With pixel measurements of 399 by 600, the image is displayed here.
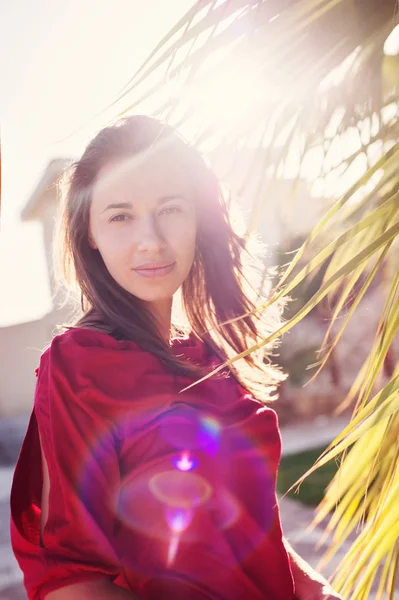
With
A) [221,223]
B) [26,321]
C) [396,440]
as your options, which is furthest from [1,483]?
[396,440]

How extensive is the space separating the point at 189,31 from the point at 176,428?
21.3 inches

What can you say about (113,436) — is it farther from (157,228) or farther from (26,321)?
(26,321)

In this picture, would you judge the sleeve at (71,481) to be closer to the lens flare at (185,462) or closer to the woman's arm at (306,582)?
the lens flare at (185,462)

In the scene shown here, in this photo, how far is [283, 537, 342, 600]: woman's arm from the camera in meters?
1.05

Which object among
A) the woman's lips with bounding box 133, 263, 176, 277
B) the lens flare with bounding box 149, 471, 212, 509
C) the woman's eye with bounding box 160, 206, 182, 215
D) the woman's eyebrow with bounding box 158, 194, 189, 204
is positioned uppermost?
the woman's eyebrow with bounding box 158, 194, 189, 204

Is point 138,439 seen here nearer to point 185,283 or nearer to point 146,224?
point 146,224

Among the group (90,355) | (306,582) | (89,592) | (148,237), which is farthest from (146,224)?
(306,582)

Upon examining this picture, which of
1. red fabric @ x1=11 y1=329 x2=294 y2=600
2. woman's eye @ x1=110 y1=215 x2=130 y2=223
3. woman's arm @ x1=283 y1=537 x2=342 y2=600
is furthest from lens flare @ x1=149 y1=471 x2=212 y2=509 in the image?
woman's eye @ x1=110 y1=215 x2=130 y2=223

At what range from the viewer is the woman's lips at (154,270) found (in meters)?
1.00

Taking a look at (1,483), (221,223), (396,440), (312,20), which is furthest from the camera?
(1,483)

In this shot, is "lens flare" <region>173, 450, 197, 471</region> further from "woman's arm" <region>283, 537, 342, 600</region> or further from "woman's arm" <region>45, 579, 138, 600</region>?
"woman's arm" <region>283, 537, 342, 600</region>

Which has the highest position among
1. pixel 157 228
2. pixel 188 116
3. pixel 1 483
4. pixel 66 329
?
pixel 188 116

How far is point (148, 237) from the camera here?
0.96 meters

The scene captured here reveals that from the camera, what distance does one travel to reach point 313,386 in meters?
7.02
